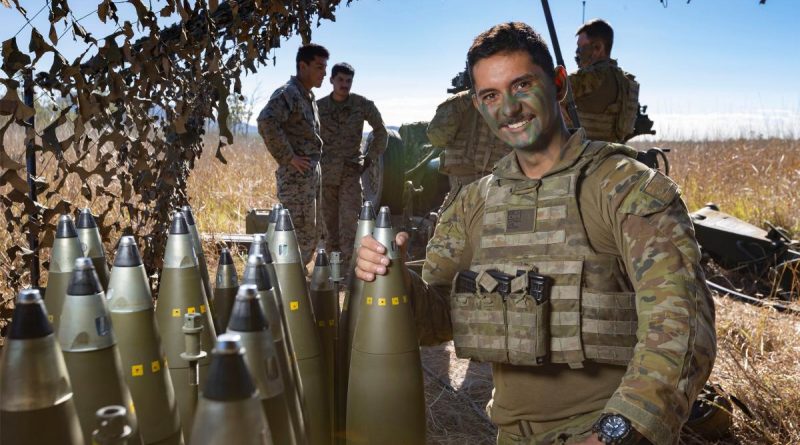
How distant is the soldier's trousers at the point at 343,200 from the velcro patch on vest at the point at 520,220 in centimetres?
507

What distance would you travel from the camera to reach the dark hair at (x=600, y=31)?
5.34 m

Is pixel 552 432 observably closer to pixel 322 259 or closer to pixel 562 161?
pixel 562 161

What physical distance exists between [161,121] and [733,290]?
17.6 feet

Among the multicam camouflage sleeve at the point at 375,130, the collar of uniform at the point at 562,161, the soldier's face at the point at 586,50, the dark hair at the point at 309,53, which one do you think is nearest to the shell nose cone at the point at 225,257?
the collar of uniform at the point at 562,161

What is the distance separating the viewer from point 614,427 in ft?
5.20

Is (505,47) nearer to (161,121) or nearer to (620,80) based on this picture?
(161,121)

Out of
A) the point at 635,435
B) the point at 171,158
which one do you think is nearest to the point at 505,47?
the point at 635,435

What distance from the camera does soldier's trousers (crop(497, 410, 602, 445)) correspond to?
6.52 feet

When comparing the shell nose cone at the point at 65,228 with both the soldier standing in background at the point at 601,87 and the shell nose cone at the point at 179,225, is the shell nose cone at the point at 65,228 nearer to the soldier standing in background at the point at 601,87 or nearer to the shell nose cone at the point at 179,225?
the shell nose cone at the point at 179,225

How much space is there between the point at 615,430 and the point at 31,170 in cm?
245

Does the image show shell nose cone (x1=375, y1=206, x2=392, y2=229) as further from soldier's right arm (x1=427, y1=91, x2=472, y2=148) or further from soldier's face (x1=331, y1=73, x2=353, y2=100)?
soldier's face (x1=331, y1=73, x2=353, y2=100)

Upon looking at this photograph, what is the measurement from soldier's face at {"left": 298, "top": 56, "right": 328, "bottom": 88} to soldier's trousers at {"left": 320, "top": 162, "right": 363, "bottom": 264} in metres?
1.28

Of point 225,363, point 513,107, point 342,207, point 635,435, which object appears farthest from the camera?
point 342,207

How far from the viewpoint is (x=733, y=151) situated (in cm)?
1348
